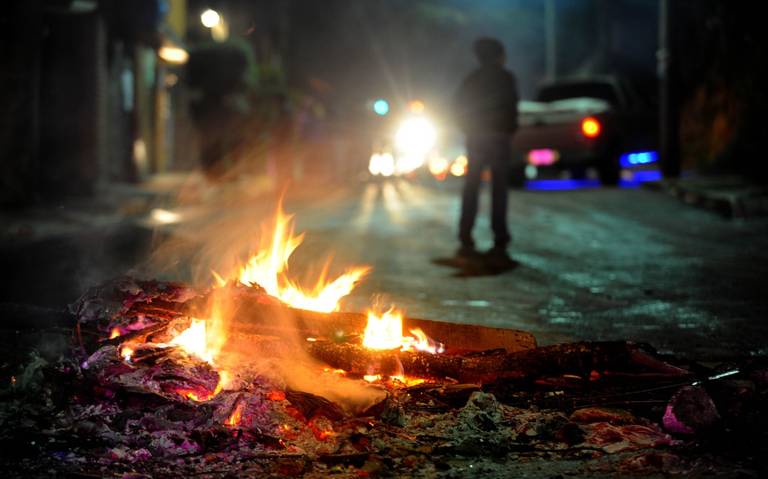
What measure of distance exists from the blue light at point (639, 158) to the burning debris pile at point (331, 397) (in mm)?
14690

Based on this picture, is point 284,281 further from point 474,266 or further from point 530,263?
point 530,263

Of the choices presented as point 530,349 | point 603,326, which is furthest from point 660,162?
point 530,349

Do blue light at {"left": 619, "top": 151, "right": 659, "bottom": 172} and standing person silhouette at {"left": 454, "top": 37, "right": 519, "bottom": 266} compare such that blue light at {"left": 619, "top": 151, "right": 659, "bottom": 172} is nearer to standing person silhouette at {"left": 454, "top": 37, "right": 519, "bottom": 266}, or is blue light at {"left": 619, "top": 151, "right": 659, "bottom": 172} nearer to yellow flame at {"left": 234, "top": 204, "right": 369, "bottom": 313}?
standing person silhouette at {"left": 454, "top": 37, "right": 519, "bottom": 266}

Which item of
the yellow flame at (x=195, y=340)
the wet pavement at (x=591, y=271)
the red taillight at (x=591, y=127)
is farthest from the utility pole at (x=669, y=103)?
the yellow flame at (x=195, y=340)

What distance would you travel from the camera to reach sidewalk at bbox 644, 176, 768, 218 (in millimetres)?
12031

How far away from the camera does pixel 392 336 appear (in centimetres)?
457

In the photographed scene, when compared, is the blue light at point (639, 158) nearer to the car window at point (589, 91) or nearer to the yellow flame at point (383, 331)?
the car window at point (589, 91)

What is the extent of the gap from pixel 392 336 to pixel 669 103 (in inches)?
573

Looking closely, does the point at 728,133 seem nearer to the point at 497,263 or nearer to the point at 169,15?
the point at 497,263

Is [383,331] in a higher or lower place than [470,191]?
lower

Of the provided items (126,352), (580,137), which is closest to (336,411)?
(126,352)

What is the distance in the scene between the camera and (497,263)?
880cm

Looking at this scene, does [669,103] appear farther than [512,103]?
Yes

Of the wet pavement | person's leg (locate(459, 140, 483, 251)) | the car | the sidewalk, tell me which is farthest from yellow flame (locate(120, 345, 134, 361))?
the car
